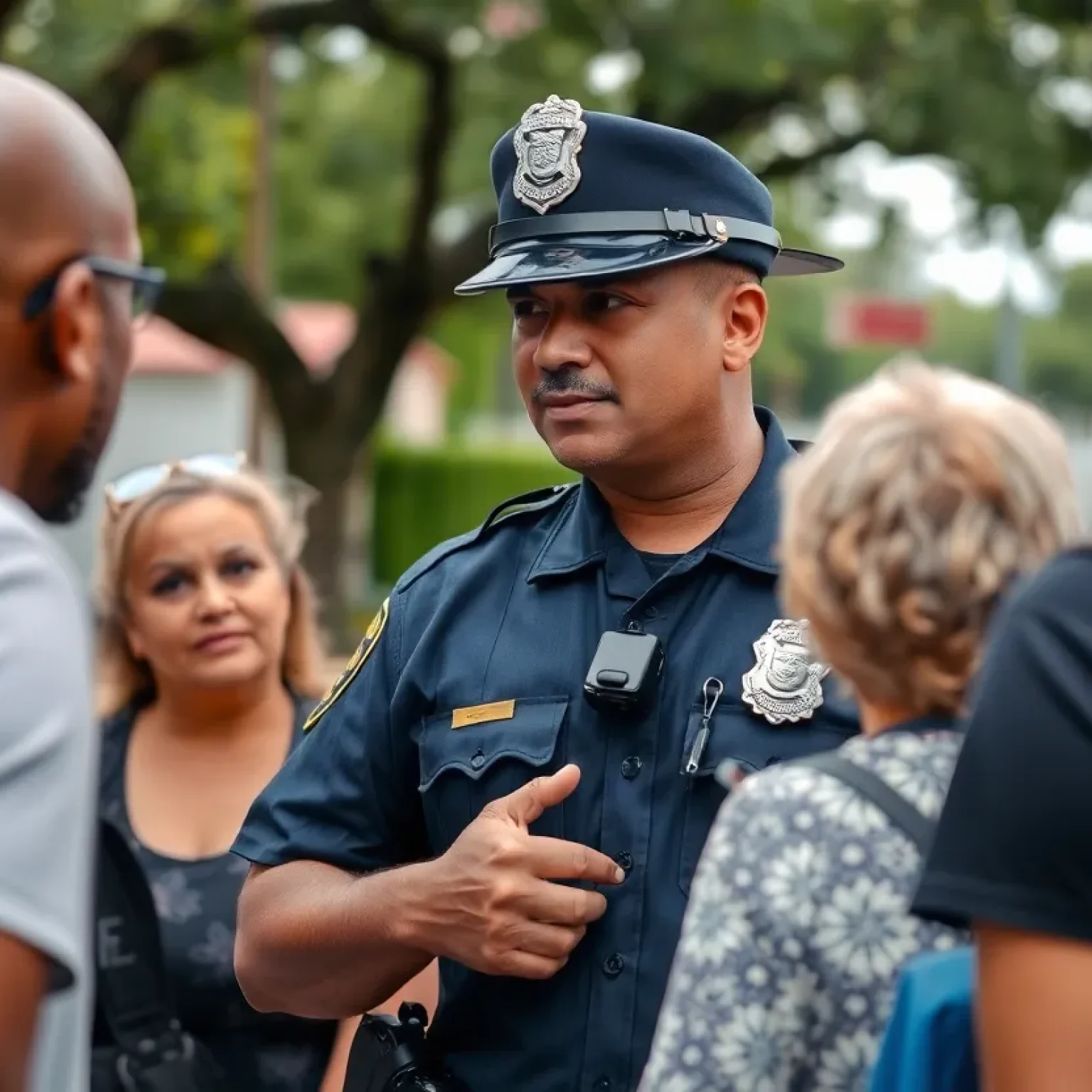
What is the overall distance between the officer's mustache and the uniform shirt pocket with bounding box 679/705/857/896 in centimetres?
46

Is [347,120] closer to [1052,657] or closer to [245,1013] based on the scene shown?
[245,1013]

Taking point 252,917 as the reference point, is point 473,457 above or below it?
above

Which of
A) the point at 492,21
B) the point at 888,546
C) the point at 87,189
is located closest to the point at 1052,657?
the point at 888,546

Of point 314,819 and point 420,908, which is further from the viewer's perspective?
point 314,819

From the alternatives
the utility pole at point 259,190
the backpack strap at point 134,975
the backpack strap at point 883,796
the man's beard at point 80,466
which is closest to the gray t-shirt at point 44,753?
the man's beard at point 80,466

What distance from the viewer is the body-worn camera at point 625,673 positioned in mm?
2668

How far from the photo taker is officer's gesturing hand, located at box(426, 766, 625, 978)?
8.35ft

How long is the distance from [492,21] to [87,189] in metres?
13.7

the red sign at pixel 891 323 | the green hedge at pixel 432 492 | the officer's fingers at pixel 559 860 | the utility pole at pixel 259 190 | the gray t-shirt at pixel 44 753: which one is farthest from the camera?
the green hedge at pixel 432 492

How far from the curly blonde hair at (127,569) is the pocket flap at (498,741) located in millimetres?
1623

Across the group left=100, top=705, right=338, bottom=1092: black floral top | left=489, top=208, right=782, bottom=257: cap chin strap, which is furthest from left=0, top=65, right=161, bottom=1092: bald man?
left=100, top=705, right=338, bottom=1092: black floral top

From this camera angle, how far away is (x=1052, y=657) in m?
1.63

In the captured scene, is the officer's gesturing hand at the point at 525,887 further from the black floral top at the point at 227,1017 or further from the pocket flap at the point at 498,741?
the black floral top at the point at 227,1017

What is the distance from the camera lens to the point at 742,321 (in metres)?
2.96
